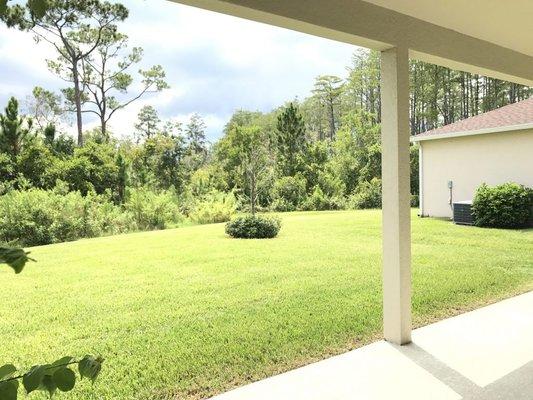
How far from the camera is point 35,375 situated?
2.18ft

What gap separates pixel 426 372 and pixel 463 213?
887 cm

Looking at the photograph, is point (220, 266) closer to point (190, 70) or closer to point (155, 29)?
point (155, 29)

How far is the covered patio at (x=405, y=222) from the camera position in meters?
2.64

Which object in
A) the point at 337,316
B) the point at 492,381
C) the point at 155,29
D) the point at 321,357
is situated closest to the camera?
the point at 492,381

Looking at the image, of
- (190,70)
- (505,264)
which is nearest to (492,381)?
(505,264)

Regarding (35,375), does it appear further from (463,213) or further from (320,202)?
(320,202)

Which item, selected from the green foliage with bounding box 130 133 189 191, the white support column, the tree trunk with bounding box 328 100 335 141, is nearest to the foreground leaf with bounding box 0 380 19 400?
the white support column

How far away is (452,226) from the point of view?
1049 centimetres

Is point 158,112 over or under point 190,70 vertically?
under

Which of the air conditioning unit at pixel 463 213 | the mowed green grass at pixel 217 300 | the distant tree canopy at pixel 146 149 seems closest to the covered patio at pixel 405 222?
the mowed green grass at pixel 217 300

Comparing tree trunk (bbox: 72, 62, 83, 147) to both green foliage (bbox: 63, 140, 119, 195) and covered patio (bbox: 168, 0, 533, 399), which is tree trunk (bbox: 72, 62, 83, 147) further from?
covered patio (bbox: 168, 0, 533, 399)

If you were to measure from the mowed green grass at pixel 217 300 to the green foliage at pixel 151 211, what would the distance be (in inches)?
122

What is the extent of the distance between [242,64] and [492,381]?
1012 inches

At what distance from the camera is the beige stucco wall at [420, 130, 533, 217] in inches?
423
